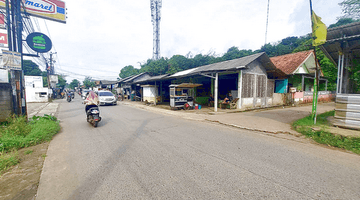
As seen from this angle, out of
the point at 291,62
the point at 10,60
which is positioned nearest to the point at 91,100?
the point at 10,60

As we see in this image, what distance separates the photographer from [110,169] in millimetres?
3107

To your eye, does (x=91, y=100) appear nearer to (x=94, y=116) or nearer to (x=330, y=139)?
(x=94, y=116)

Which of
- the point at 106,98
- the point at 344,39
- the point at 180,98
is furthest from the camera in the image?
the point at 106,98

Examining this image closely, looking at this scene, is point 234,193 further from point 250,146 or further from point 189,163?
point 250,146

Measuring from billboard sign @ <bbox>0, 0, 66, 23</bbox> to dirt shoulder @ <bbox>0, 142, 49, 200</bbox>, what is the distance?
14.2 meters

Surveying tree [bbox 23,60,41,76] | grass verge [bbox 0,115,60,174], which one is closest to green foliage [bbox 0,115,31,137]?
grass verge [bbox 0,115,60,174]

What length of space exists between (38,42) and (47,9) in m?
8.96

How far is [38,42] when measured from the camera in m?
7.42

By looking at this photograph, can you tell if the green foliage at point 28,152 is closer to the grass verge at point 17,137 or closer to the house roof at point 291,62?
the grass verge at point 17,137

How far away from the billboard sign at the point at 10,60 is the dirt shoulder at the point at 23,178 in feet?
12.9

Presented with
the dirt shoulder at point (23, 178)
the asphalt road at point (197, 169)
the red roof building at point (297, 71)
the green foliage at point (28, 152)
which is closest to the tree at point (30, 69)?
the green foliage at point (28, 152)

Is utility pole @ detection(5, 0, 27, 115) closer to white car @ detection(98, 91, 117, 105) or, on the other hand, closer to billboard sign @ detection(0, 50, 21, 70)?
billboard sign @ detection(0, 50, 21, 70)

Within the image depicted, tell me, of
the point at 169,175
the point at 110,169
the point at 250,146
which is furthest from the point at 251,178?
the point at 110,169

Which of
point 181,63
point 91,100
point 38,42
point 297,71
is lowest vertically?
point 91,100
